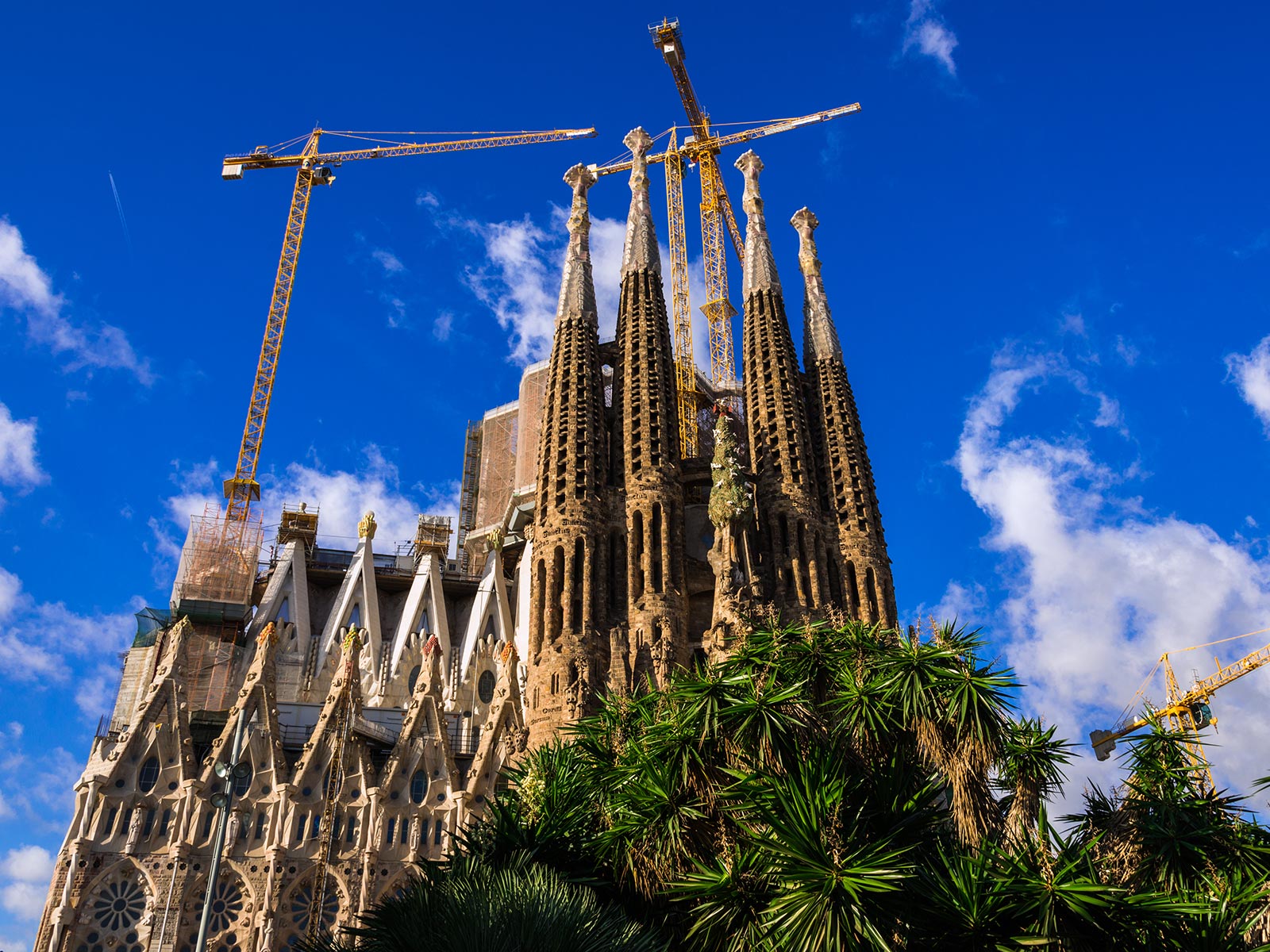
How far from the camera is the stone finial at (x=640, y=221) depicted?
5238 centimetres

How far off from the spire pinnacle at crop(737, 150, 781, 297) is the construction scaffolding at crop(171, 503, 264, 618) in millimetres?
26674

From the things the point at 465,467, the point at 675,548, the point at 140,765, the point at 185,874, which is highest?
the point at 465,467

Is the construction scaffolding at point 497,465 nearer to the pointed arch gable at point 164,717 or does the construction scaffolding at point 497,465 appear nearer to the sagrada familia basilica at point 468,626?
the sagrada familia basilica at point 468,626

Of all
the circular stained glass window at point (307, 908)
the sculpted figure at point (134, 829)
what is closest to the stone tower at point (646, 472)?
the circular stained glass window at point (307, 908)

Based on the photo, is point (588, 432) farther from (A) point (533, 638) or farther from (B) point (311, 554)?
(B) point (311, 554)

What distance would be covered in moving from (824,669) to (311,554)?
128 ft

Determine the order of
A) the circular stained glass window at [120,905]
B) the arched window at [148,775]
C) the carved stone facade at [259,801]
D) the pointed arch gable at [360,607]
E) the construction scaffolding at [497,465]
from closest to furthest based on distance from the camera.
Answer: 1. the circular stained glass window at [120,905]
2. the carved stone facade at [259,801]
3. the arched window at [148,775]
4. the pointed arch gable at [360,607]
5. the construction scaffolding at [497,465]

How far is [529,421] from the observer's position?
212 ft

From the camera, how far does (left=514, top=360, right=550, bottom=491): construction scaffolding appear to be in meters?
63.1

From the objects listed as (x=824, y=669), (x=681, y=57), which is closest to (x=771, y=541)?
(x=824, y=669)

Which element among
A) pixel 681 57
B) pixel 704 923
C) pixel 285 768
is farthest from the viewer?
pixel 681 57

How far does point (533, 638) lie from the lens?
42156 mm

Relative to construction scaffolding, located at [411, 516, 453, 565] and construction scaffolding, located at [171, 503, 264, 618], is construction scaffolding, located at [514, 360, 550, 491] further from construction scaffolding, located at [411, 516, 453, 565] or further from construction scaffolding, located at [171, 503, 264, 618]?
construction scaffolding, located at [171, 503, 264, 618]

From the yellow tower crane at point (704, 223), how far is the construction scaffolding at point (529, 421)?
8589 millimetres
